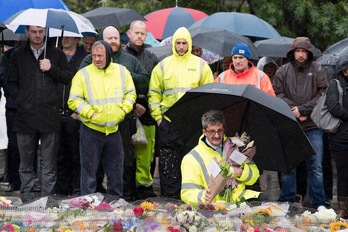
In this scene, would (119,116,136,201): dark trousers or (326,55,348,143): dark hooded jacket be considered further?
(119,116,136,201): dark trousers

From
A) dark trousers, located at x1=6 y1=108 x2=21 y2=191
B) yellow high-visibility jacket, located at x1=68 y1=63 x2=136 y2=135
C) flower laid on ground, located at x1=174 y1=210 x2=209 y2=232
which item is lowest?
dark trousers, located at x1=6 y1=108 x2=21 y2=191

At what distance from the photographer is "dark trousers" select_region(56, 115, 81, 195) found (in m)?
14.2

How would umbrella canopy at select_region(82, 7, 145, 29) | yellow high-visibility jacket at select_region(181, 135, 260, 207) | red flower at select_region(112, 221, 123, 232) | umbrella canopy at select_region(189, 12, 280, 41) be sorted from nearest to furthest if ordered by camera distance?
red flower at select_region(112, 221, 123, 232), yellow high-visibility jacket at select_region(181, 135, 260, 207), umbrella canopy at select_region(82, 7, 145, 29), umbrella canopy at select_region(189, 12, 280, 41)

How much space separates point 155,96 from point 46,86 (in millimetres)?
1304

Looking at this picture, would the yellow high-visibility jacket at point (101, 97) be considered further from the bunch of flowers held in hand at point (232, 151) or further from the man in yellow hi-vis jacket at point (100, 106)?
the bunch of flowers held in hand at point (232, 151)

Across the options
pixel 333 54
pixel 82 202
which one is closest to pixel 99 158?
pixel 82 202

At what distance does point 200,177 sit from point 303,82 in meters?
3.94

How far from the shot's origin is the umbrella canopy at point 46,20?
12.9m

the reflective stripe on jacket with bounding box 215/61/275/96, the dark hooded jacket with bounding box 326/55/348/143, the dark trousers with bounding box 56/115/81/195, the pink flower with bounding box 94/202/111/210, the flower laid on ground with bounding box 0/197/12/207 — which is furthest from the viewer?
the dark trousers with bounding box 56/115/81/195

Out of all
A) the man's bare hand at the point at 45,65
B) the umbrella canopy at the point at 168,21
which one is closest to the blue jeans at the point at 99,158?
the man's bare hand at the point at 45,65

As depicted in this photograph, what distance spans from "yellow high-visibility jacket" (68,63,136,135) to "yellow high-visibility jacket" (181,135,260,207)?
2498 millimetres

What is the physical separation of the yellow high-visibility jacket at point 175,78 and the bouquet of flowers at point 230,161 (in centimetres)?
286

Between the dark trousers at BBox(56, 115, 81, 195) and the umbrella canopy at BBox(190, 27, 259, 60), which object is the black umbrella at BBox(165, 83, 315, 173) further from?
the umbrella canopy at BBox(190, 27, 259, 60)

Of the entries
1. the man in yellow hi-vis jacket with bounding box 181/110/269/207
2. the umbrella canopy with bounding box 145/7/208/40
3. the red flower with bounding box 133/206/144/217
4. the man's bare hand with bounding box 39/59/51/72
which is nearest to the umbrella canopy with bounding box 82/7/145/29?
the umbrella canopy with bounding box 145/7/208/40
